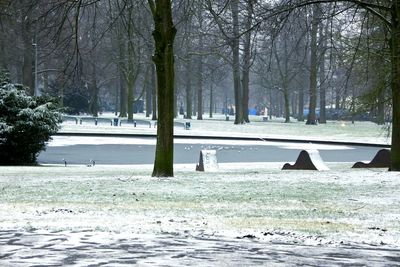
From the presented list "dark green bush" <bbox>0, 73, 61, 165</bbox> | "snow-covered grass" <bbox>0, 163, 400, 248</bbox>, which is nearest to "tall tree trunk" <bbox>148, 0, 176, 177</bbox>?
"snow-covered grass" <bbox>0, 163, 400, 248</bbox>

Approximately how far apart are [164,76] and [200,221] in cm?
702

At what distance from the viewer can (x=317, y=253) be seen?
6.60 meters

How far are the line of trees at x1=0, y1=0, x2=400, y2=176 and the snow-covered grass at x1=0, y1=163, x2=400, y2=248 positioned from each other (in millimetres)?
2603

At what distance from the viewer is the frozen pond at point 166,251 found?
19.9 feet

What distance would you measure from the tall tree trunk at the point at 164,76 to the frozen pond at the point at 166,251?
313 inches

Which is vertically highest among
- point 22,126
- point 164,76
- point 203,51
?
point 203,51

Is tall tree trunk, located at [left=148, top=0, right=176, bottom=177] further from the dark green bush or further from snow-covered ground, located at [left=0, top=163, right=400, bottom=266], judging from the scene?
the dark green bush

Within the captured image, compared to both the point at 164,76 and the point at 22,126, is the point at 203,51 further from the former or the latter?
the point at 164,76

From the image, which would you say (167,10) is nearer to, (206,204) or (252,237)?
(206,204)

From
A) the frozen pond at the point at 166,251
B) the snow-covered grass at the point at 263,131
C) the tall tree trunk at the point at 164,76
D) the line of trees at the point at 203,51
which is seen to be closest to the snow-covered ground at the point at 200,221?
the frozen pond at the point at 166,251

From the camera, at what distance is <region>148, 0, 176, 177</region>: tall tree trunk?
15.2 metres

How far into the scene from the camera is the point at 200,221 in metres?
8.76

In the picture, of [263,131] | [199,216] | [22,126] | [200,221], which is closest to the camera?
[200,221]

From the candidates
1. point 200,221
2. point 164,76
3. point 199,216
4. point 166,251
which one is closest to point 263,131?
point 164,76
